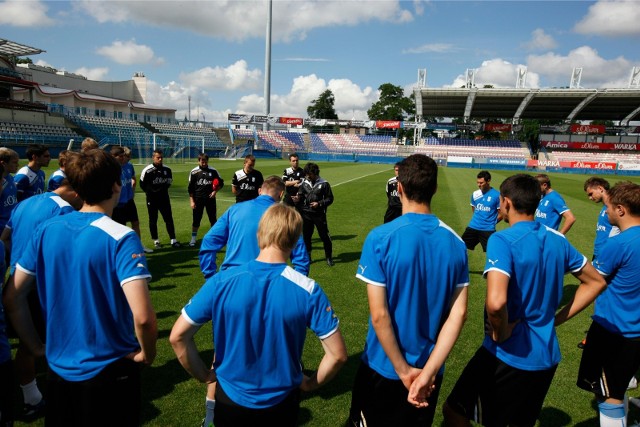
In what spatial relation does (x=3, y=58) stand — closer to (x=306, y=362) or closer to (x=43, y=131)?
(x=43, y=131)

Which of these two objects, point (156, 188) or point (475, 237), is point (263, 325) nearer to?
point (475, 237)

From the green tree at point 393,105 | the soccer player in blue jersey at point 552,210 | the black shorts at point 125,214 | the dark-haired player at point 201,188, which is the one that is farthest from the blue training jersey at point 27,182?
the green tree at point 393,105

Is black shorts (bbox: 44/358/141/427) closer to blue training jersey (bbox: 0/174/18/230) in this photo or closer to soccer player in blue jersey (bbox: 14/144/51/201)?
blue training jersey (bbox: 0/174/18/230)

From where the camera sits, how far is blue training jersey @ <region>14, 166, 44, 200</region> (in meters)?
5.75

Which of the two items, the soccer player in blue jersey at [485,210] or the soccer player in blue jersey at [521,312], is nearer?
the soccer player in blue jersey at [521,312]

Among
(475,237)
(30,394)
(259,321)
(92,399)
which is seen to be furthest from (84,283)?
(475,237)

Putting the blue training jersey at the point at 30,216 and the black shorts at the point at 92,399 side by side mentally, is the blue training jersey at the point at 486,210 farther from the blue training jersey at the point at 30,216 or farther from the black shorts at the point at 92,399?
the black shorts at the point at 92,399

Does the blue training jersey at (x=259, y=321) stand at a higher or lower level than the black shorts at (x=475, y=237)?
higher

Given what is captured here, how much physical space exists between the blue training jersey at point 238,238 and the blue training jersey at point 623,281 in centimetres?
247

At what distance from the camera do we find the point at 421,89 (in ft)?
181

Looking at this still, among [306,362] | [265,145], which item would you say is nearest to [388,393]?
[306,362]

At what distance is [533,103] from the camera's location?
5778cm

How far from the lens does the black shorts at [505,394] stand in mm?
2617

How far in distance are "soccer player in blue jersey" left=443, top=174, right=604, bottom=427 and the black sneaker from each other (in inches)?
142
